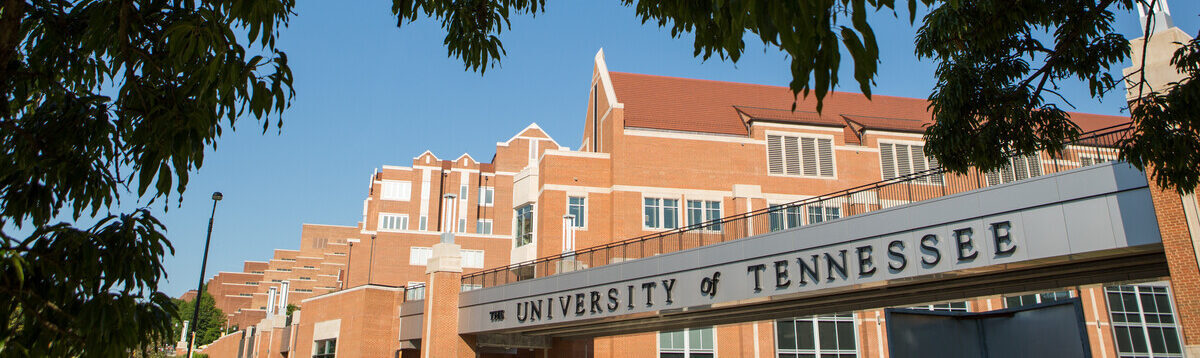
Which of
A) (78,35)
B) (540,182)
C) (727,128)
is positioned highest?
(727,128)

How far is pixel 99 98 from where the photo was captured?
518 centimetres

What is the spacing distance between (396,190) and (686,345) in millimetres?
44160

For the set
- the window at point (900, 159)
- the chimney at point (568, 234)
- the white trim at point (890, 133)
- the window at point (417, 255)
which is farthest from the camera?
the window at point (417, 255)

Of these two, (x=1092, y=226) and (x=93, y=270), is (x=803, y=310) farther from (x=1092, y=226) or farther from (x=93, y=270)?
(x=93, y=270)

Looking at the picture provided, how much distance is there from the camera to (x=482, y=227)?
262 ft

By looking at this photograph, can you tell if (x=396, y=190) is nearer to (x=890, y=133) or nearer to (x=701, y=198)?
(x=701, y=198)

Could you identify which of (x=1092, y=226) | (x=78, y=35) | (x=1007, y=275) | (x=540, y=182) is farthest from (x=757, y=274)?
(x=540, y=182)

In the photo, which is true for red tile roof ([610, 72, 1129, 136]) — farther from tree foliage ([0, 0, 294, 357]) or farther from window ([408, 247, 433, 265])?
tree foliage ([0, 0, 294, 357])

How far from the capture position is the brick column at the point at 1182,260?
15062 mm

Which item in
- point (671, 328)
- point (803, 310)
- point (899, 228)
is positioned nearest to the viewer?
point (899, 228)

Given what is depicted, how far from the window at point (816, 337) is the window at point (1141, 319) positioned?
1536 cm

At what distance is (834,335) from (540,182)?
1657cm

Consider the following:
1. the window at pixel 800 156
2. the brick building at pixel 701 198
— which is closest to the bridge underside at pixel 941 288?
the brick building at pixel 701 198

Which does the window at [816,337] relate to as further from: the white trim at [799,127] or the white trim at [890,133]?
the white trim at [890,133]
